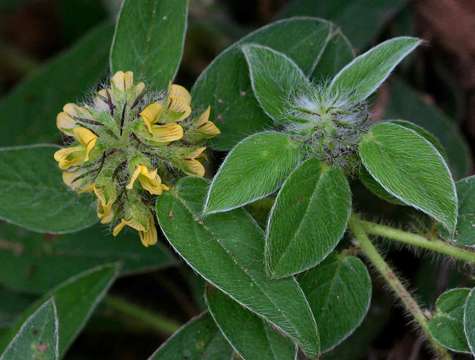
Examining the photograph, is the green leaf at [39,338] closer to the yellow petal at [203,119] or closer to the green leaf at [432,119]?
the yellow petal at [203,119]

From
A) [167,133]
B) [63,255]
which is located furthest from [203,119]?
[63,255]

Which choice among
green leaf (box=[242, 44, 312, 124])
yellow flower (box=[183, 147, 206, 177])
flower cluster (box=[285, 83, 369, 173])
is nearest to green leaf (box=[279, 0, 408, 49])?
green leaf (box=[242, 44, 312, 124])

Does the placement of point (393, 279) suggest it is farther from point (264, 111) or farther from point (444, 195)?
point (264, 111)

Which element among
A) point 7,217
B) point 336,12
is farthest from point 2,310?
point 336,12

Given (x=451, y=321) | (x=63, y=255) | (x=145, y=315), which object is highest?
(x=451, y=321)

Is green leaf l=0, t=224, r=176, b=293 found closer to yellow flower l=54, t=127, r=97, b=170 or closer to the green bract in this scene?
the green bract

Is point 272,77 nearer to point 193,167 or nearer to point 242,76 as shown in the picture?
point 242,76
